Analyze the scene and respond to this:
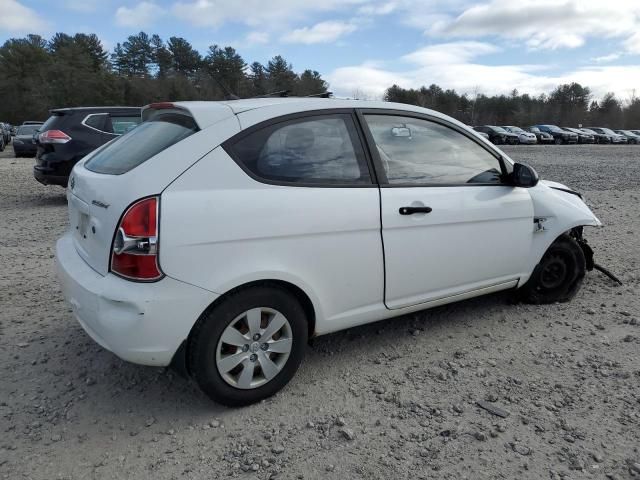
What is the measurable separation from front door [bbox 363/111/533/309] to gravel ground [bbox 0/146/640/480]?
0.48 meters

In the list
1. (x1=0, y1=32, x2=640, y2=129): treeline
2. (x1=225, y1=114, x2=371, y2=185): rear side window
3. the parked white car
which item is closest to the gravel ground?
(x1=225, y1=114, x2=371, y2=185): rear side window

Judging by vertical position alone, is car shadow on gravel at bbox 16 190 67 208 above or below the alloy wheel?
below

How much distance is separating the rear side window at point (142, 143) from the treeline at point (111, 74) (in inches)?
1711

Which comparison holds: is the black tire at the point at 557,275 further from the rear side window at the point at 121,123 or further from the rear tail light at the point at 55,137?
the rear tail light at the point at 55,137

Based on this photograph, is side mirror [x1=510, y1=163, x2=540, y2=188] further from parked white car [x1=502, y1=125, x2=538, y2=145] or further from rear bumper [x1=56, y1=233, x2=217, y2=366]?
parked white car [x1=502, y1=125, x2=538, y2=145]

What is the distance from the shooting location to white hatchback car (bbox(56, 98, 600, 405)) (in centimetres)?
259

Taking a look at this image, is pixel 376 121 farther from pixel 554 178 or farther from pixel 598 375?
pixel 554 178

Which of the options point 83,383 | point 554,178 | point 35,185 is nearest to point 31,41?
point 35,185

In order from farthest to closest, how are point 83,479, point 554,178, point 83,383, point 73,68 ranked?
point 73,68, point 554,178, point 83,383, point 83,479

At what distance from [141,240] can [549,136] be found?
48.0 m

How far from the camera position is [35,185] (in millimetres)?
12289

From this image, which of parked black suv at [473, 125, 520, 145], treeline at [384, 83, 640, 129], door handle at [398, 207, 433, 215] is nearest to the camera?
door handle at [398, 207, 433, 215]

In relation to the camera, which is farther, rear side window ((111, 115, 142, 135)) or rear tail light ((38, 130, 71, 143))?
rear side window ((111, 115, 142, 135))

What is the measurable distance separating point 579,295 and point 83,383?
4026 millimetres
